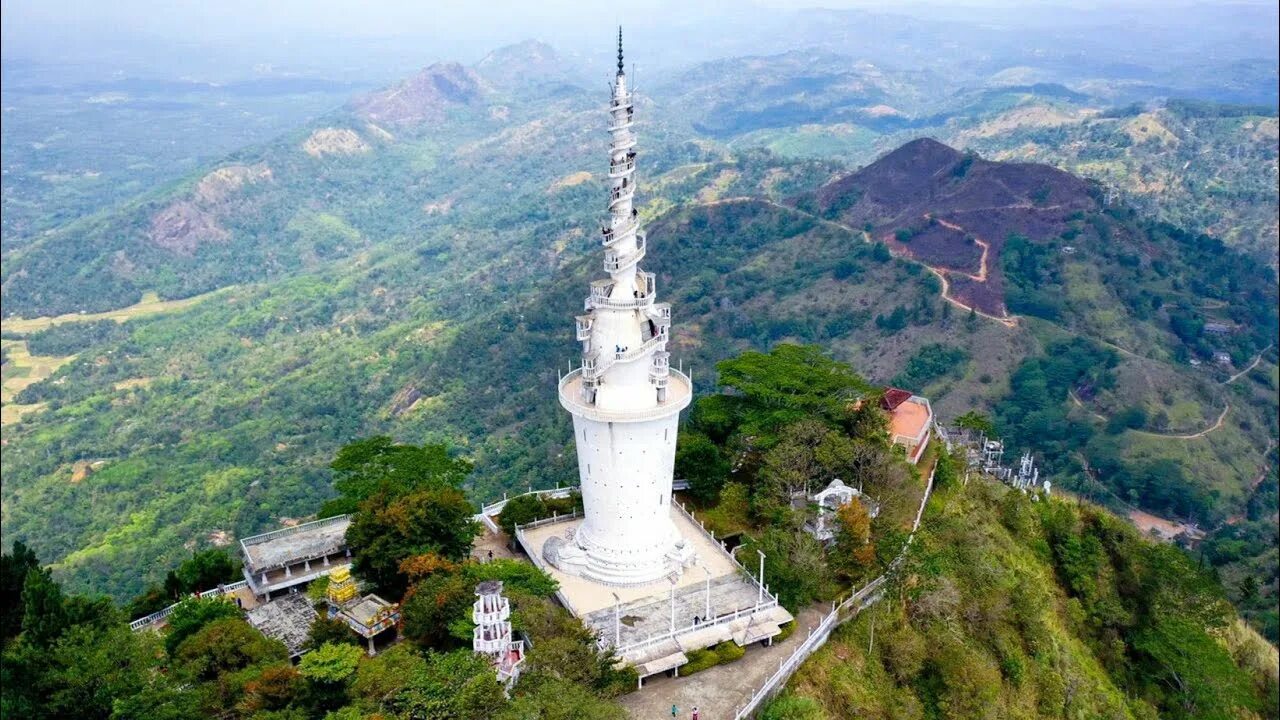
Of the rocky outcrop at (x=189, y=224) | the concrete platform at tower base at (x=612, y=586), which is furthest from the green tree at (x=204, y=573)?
the rocky outcrop at (x=189, y=224)

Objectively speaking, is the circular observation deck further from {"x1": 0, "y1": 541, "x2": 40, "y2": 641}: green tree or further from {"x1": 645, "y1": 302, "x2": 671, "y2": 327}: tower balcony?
{"x1": 0, "y1": 541, "x2": 40, "y2": 641}: green tree

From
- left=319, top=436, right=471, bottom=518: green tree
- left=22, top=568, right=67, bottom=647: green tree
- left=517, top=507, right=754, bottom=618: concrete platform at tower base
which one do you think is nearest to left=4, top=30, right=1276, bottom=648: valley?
left=319, top=436, right=471, bottom=518: green tree

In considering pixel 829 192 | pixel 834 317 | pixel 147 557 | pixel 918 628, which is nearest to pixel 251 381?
pixel 147 557

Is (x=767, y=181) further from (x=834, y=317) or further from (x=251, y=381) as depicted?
(x=251, y=381)

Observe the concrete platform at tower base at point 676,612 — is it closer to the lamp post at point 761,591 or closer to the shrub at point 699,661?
the lamp post at point 761,591

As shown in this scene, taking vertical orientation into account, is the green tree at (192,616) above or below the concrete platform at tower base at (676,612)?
above

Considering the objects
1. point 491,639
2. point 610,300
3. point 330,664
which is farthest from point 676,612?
point 330,664
